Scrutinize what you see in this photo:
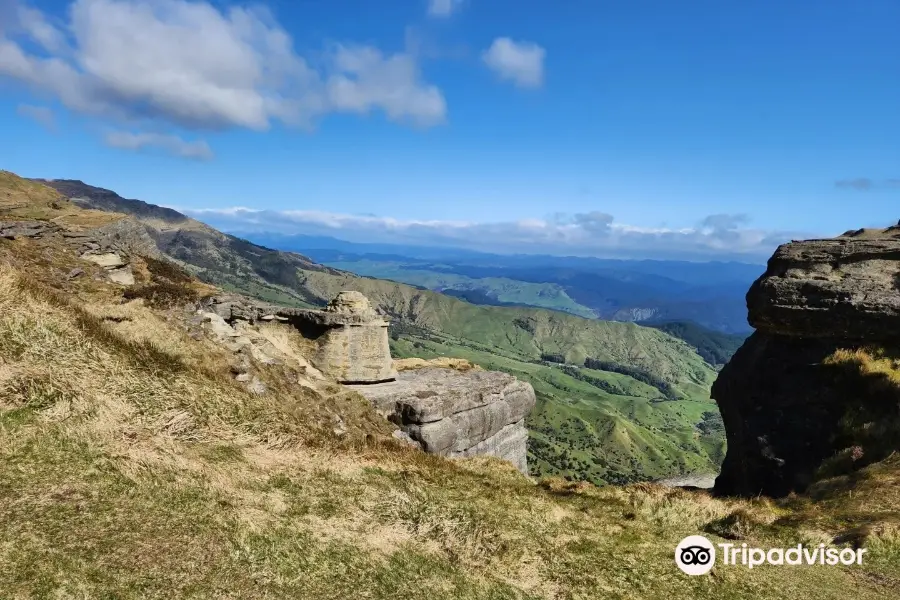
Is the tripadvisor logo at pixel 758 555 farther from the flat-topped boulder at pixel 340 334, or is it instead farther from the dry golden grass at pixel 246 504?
the flat-topped boulder at pixel 340 334

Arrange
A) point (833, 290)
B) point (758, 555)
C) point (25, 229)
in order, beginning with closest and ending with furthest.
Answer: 1. point (758, 555)
2. point (833, 290)
3. point (25, 229)

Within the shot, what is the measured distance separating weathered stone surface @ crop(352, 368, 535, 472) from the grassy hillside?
279 inches

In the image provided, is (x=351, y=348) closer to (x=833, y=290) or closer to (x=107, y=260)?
(x=107, y=260)

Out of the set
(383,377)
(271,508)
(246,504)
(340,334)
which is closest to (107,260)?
(340,334)

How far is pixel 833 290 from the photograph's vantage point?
1222 inches

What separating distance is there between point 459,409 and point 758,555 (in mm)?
17282

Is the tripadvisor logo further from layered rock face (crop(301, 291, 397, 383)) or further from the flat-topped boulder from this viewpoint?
layered rock face (crop(301, 291, 397, 383))

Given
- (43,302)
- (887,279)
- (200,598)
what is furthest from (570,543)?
(887,279)

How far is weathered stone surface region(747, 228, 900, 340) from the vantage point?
29641 millimetres

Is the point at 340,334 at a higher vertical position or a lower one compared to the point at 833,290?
lower

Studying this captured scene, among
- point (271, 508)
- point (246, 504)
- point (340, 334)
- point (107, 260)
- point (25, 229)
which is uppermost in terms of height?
point (25, 229)

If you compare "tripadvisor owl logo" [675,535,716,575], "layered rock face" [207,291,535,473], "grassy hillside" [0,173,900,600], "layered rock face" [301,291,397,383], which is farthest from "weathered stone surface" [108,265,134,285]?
"tripadvisor owl logo" [675,535,716,575]

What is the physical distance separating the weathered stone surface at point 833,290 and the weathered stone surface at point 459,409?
16417mm

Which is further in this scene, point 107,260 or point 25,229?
point 107,260
